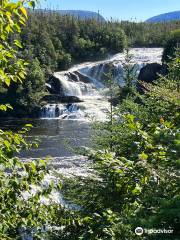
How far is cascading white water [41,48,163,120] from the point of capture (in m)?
49.4

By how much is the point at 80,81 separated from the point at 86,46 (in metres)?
21.7

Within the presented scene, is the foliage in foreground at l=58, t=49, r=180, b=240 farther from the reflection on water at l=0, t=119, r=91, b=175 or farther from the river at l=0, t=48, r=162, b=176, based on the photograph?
the reflection on water at l=0, t=119, r=91, b=175

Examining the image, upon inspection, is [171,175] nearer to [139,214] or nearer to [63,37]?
[139,214]

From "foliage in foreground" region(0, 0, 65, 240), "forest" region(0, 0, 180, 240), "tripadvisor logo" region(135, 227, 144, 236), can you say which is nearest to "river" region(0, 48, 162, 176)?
"forest" region(0, 0, 180, 240)

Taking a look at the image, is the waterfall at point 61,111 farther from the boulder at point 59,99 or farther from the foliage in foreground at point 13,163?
the foliage in foreground at point 13,163

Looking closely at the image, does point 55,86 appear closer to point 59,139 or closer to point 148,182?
point 59,139

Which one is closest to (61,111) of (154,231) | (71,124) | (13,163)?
(71,124)

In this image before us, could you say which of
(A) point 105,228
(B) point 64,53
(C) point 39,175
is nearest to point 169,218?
(A) point 105,228

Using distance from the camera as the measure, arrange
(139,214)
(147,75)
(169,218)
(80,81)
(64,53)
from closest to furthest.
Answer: (169,218) < (139,214) < (147,75) < (80,81) < (64,53)

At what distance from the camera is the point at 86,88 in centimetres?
6166

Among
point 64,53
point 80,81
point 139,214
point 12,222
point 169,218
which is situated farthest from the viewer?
point 64,53

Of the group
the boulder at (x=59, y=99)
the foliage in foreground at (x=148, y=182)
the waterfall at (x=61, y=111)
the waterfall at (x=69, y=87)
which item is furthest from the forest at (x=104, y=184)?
the waterfall at (x=69, y=87)

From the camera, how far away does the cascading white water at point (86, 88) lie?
49375 mm

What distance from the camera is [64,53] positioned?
7669 cm
